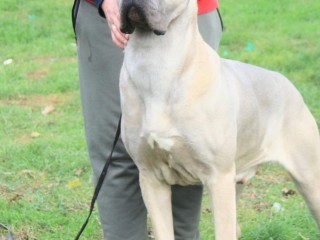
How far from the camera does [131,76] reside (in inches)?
117

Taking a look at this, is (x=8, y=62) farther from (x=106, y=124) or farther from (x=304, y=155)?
(x=304, y=155)

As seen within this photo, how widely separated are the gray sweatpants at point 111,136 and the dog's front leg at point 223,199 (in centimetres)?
58

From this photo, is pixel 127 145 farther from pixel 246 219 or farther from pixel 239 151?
pixel 246 219

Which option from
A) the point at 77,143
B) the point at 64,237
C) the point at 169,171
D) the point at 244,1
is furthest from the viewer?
the point at 244,1

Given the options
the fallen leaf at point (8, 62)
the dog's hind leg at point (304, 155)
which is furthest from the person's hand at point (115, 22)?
the fallen leaf at point (8, 62)

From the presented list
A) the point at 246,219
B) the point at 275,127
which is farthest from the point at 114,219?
the point at 246,219

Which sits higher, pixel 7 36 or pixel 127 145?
pixel 127 145

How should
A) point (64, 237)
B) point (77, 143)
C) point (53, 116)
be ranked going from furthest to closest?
1. point (53, 116)
2. point (77, 143)
3. point (64, 237)

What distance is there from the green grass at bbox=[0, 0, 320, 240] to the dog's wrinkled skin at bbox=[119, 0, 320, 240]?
3.91 ft

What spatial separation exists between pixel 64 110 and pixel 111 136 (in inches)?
125

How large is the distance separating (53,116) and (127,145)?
3.45 meters

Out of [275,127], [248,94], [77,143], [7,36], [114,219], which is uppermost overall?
[248,94]

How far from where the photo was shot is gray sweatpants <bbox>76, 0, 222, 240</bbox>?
3.37 meters

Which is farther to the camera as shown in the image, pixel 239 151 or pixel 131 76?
pixel 239 151
